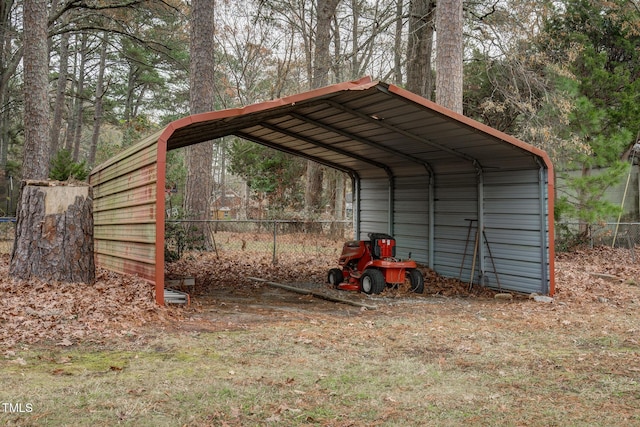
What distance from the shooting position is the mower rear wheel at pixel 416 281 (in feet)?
31.7

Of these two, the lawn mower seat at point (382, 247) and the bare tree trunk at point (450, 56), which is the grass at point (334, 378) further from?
the bare tree trunk at point (450, 56)

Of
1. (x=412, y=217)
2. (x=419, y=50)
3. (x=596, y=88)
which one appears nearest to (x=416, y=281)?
(x=412, y=217)

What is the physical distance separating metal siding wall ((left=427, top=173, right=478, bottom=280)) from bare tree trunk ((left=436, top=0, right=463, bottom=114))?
1479 millimetres

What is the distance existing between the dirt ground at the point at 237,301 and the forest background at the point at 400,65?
2749 mm

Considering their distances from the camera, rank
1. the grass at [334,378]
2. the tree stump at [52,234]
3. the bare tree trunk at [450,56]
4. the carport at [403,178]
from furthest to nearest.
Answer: the bare tree trunk at [450,56]
the carport at [403,178]
the tree stump at [52,234]
the grass at [334,378]

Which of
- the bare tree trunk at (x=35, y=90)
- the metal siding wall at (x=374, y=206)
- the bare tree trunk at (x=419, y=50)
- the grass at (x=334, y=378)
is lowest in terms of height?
the grass at (x=334, y=378)

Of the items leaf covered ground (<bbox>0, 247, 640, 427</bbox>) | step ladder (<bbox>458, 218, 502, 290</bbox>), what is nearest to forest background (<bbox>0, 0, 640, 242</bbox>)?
step ladder (<bbox>458, 218, 502, 290</bbox>)

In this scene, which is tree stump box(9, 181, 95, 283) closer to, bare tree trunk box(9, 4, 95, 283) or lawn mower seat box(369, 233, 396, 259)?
bare tree trunk box(9, 4, 95, 283)

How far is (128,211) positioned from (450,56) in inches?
264

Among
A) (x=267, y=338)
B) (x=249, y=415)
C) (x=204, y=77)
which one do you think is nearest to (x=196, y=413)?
(x=249, y=415)

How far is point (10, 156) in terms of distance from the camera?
31859 millimetres

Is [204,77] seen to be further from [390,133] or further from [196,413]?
[196,413]

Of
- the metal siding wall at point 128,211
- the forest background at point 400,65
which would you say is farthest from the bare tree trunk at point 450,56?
the metal siding wall at point 128,211

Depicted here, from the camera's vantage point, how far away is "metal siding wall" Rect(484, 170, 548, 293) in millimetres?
9125
